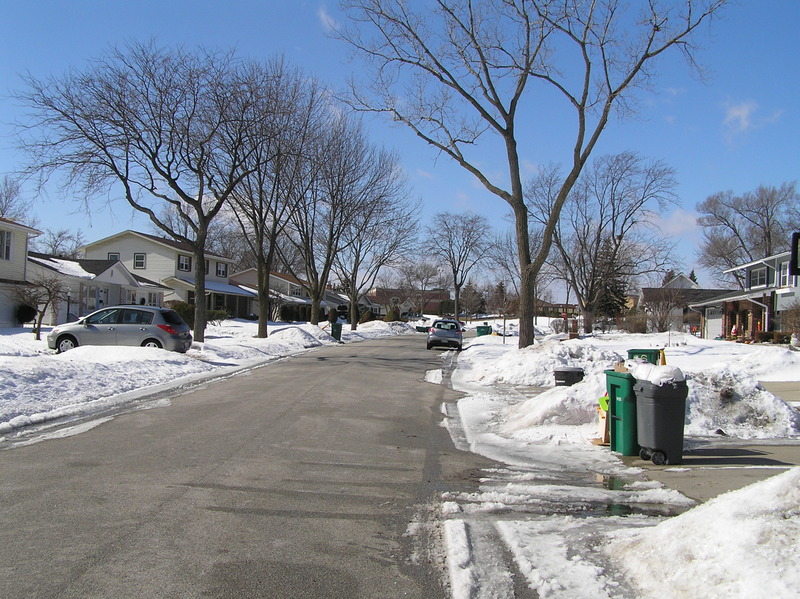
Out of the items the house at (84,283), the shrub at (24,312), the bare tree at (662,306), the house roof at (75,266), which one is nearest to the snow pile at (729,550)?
the shrub at (24,312)

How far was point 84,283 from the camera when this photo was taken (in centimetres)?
4028

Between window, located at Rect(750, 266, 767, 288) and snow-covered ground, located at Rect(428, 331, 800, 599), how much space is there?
137ft

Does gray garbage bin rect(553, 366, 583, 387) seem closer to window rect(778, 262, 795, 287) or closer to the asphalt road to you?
the asphalt road

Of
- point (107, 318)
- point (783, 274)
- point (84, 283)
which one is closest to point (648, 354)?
point (107, 318)

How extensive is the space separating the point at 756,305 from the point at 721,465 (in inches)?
1682

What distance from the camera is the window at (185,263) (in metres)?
56.0

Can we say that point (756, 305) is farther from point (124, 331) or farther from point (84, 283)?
point (84, 283)

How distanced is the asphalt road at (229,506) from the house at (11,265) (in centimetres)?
2523

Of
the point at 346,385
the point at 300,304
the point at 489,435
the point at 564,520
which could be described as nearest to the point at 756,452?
the point at 489,435

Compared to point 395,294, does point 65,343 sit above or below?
below

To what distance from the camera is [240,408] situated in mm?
11641

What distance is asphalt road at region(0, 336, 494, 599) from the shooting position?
4.30 metres

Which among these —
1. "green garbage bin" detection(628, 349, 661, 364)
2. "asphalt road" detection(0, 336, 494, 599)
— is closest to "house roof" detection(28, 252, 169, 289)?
"asphalt road" detection(0, 336, 494, 599)

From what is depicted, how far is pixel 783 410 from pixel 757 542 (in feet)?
23.2
